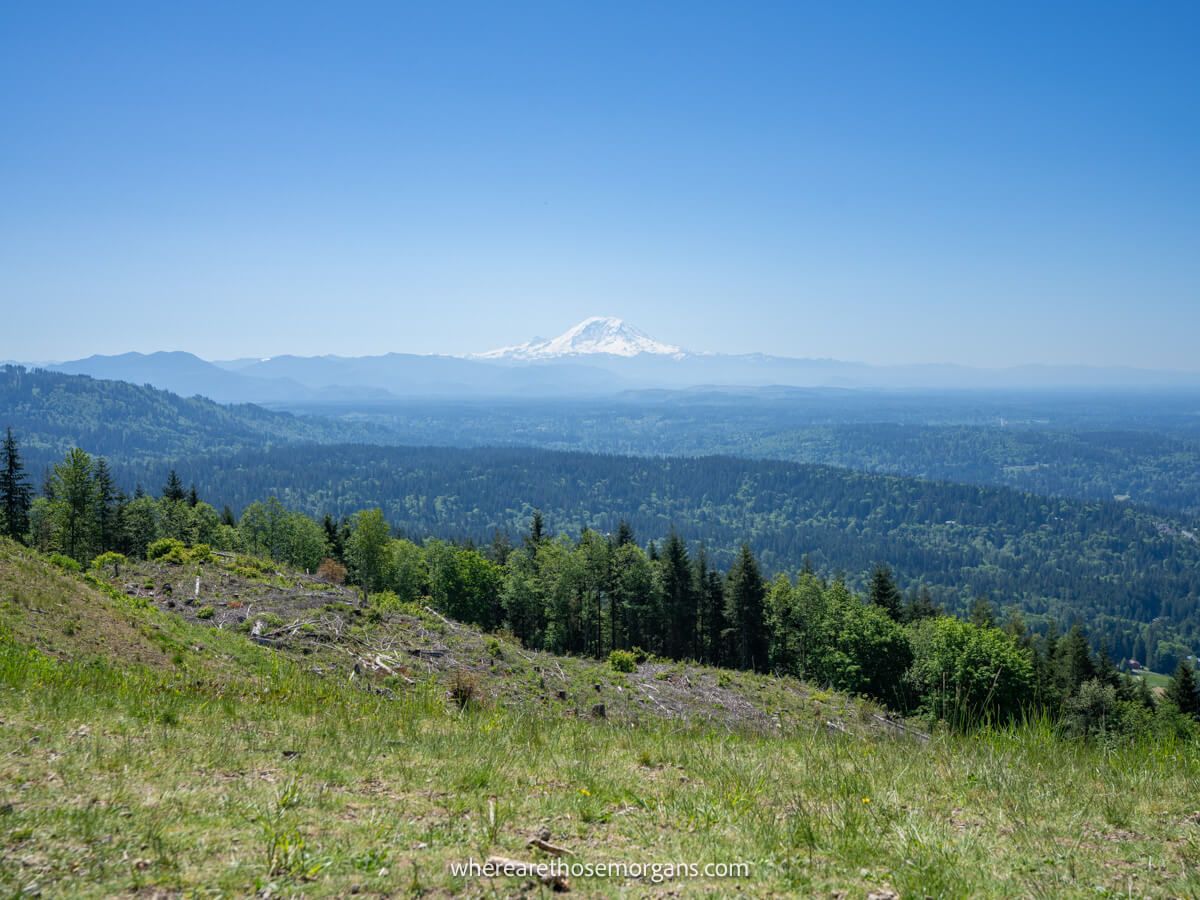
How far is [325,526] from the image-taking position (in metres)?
63.2

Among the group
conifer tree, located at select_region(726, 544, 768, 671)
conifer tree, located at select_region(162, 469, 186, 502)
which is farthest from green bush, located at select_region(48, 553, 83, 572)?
conifer tree, located at select_region(162, 469, 186, 502)

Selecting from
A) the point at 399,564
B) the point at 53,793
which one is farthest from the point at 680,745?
the point at 399,564

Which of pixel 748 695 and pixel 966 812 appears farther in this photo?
pixel 748 695

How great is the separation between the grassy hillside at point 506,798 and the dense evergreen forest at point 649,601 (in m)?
26.1

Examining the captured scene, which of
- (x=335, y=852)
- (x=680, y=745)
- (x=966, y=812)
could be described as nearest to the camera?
(x=335, y=852)

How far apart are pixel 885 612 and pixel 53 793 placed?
157ft

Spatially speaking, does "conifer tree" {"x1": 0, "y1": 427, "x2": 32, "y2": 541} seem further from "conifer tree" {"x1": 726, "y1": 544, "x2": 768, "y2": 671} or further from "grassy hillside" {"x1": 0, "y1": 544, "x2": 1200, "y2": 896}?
"conifer tree" {"x1": 726, "y1": 544, "x2": 768, "y2": 671}

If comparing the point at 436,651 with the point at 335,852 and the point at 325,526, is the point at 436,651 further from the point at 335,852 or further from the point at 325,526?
the point at 325,526

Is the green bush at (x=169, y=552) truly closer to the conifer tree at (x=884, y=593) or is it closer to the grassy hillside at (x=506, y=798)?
the grassy hillside at (x=506, y=798)

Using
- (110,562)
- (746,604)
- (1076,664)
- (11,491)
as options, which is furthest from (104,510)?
(1076,664)

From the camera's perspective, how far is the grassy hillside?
13.8 feet

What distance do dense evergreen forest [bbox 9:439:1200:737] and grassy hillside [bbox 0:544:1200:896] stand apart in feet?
85.7

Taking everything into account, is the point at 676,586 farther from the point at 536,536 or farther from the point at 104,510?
the point at 104,510

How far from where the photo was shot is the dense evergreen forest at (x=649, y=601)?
128ft
